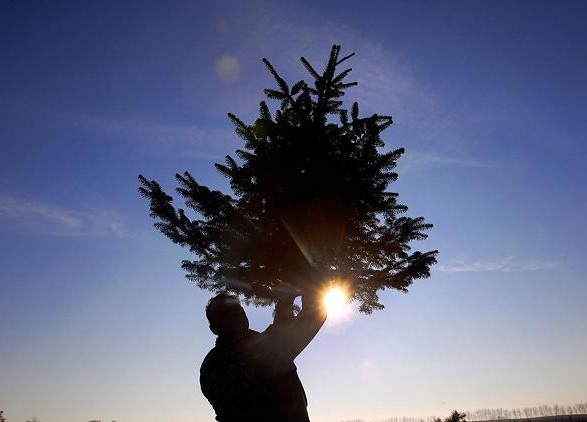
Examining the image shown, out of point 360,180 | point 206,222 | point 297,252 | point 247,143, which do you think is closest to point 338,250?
point 297,252

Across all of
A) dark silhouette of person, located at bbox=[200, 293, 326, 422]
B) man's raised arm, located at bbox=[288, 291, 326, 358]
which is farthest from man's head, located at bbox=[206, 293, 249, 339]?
man's raised arm, located at bbox=[288, 291, 326, 358]

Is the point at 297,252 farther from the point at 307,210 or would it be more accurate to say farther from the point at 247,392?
the point at 247,392

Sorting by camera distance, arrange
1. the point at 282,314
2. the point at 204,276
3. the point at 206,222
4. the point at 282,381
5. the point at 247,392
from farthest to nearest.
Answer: the point at 204,276 < the point at 206,222 < the point at 282,314 < the point at 282,381 < the point at 247,392

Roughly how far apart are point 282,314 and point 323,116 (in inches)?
169

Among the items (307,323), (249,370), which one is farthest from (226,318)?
(307,323)

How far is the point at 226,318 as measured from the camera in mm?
5746

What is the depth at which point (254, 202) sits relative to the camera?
26.5ft

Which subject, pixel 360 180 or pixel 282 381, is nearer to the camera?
pixel 282 381

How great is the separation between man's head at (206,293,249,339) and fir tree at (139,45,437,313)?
1556 mm

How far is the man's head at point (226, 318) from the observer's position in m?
5.75

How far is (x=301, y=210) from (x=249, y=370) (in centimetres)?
309

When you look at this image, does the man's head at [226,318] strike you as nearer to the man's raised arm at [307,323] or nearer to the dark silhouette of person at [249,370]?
the dark silhouette of person at [249,370]

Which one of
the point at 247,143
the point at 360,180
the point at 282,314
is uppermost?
the point at 247,143

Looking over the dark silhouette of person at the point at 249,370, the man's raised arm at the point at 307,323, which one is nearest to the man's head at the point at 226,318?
the dark silhouette of person at the point at 249,370
